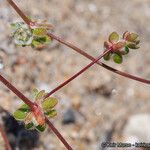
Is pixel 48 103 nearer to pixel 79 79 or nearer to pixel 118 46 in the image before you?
pixel 118 46

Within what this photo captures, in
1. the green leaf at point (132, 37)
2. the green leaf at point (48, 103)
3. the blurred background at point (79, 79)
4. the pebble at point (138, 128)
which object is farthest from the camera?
the pebble at point (138, 128)

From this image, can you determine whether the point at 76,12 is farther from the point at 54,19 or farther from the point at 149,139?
the point at 149,139

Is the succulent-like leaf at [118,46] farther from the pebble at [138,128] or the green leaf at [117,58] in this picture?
the pebble at [138,128]

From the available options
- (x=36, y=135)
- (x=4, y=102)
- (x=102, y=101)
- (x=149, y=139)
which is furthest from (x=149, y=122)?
(x=4, y=102)

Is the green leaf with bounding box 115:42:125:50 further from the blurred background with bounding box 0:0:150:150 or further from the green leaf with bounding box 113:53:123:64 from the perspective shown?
the blurred background with bounding box 0:0:150:150

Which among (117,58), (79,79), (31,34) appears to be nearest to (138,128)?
(79,79)

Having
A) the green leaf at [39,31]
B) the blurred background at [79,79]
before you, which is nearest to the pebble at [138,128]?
the blurred background at [79,79]

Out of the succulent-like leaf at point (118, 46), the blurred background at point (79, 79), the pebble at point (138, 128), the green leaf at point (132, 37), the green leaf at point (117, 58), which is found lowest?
the pebble at point (138, 128)

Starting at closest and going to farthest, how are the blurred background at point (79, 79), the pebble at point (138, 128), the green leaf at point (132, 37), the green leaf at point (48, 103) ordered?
the green leaf at point (48, 103) < the green leaf at point (132, 37) < the blurred background at point (79, 79) < the pebble at point (138, 128)

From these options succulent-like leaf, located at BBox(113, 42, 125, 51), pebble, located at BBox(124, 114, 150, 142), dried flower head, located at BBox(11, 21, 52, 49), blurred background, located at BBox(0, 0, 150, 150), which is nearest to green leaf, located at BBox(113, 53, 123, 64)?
succulent-like leaf, located at BBox(113, 42, 125, 51)
